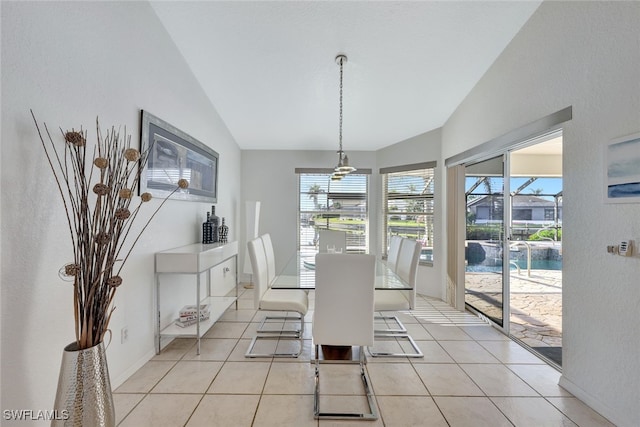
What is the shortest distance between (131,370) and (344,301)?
177 centimetres

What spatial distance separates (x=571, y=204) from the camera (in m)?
2.08

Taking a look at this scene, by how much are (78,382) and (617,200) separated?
317cm

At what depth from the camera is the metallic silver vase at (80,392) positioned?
4.35 feet

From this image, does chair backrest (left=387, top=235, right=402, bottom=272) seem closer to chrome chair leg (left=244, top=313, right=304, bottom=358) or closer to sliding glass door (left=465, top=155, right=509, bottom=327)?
sliding glass door (left=465, top=155, right=509, bottom=327)

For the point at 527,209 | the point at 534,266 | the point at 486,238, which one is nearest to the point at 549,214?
the point at 527,209

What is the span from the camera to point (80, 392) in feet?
4.41

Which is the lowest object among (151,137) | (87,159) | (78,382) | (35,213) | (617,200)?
(78,382)

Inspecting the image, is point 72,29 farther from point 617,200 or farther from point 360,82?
point 617,200

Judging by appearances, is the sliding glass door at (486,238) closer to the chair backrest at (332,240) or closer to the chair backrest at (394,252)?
the chair backrest at (394,252)

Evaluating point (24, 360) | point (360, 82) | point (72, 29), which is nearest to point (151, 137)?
point (72, 29)

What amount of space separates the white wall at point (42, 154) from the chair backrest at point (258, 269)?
85cm

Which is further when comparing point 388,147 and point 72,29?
point 388,147

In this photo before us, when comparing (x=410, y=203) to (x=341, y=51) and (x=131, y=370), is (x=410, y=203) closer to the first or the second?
(x=341, y=51)

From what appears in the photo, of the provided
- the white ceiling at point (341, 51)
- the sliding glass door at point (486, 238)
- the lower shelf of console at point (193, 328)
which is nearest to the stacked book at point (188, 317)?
the lower shelf of console at point (193, 328)
